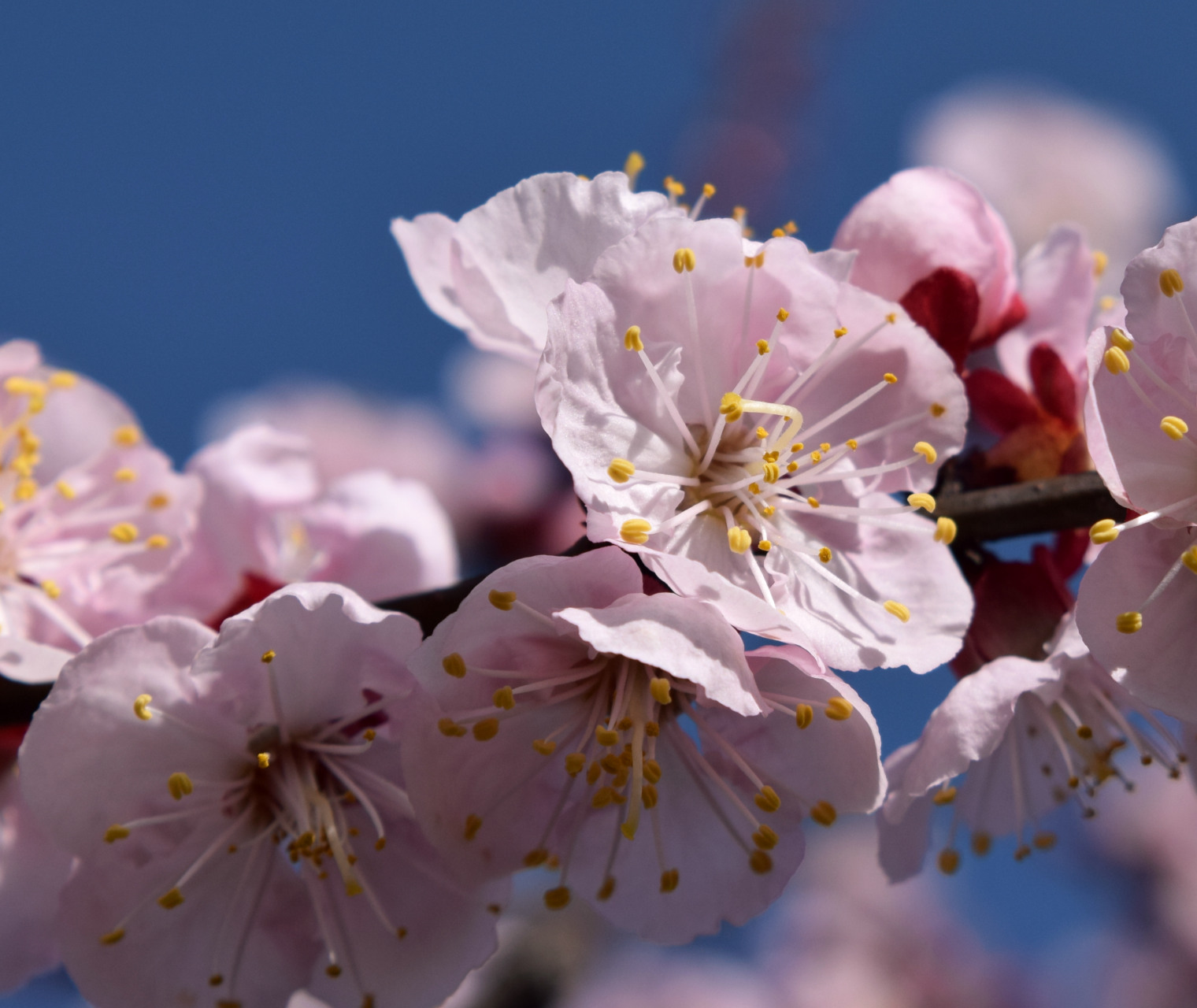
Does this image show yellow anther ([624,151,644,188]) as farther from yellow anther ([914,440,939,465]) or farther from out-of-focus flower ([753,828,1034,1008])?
out-of-focus flower ([753,828,1034,1008])

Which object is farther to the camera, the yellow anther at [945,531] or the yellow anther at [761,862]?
the yellow anther at [761,862]

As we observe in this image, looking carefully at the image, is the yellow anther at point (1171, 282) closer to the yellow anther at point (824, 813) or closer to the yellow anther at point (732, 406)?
the yellow anther at point (732, 406)

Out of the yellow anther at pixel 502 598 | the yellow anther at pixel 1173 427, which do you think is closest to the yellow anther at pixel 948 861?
the yellow anther at pixel 1173 427

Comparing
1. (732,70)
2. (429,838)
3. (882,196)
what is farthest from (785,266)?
(732,70)

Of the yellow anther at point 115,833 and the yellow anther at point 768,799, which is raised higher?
the yellow anther at point 115,833

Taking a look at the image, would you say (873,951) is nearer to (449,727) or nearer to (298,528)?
(298,528)

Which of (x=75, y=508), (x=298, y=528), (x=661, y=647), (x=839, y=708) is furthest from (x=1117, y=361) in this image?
(x=75, y=508)
